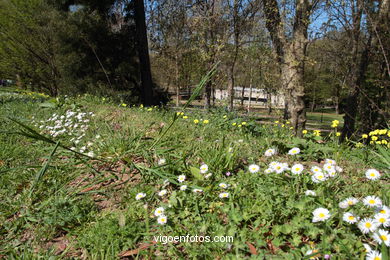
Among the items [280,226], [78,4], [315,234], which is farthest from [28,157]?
[78,4]

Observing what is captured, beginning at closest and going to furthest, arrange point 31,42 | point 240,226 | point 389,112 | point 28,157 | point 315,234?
point 315,234
point 240,226
point 28,157
point 389,112
point 31,42

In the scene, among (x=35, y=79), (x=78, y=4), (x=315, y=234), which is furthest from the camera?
(x=35, y=79)

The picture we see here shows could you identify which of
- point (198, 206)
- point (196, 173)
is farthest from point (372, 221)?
point (196, 173)

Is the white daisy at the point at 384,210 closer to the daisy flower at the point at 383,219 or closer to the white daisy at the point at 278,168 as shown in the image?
the daisy flower at the point at 383,219

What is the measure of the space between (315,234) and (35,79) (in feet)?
66.7

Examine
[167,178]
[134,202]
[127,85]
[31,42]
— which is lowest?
[134,202]

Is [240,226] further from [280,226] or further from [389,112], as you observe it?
[389,112]

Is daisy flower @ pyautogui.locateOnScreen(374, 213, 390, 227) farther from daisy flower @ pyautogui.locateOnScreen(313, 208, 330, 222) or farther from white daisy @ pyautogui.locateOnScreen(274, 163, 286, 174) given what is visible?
white daisy @ pyautogui.locateOnScreen(274, 163, 286, 174)

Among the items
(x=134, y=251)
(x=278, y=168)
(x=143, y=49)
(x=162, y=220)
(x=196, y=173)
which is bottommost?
(x=134, y=251)

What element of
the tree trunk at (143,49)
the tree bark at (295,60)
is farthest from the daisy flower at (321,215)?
the tree trunk at (143,49)

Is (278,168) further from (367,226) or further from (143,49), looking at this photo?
(143,49)

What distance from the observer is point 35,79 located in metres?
17.0

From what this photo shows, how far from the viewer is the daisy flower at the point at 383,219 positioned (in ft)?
3.43

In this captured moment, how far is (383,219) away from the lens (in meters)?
1.06
